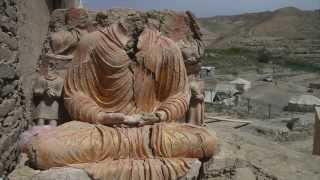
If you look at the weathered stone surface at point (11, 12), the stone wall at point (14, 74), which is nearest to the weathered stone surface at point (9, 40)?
the stone wall at point (14, 74)

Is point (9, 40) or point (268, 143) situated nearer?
point (9, 40)

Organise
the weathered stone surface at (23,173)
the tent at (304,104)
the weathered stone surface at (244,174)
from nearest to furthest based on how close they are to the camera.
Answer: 1. the weathered stone surface at (23,173)
2. the weathered stone surface at (244,174)
3. the tent at (304,104)

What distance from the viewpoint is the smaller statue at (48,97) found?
5.34 m

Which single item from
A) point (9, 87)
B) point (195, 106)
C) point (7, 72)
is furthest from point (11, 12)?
point (195, 106)

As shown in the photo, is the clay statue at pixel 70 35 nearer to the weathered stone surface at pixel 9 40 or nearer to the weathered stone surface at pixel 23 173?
the weathered stone surface at pixel 9 40

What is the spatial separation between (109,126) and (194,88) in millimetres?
1135

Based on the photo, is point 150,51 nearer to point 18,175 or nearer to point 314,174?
point 18,175

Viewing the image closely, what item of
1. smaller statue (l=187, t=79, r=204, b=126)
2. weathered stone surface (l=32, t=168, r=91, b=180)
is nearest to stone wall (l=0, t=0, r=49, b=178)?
weathered stone surface (l=32, t=168, r=91, b=180)

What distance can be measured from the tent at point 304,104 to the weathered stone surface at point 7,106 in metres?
8.27

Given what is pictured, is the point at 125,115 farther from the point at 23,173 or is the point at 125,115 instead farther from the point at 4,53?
the point at 4,53

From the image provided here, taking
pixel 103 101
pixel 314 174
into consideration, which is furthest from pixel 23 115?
pixel 314 174

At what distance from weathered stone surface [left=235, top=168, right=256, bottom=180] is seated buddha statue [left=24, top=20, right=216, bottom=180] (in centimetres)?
39

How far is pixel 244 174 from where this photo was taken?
497 cm

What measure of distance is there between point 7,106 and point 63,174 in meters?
1.03
